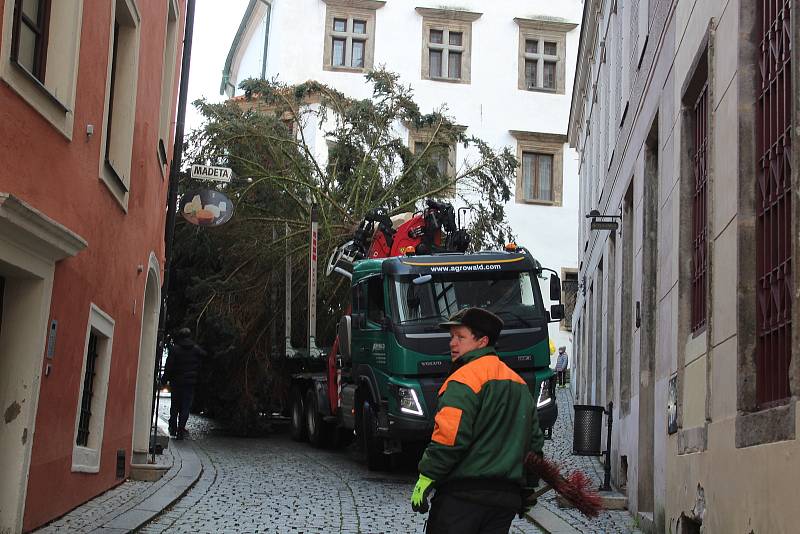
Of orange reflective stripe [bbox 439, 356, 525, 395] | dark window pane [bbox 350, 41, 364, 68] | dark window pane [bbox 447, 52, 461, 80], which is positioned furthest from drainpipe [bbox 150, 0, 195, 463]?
dark window pane [bbox 447, 52, 461, 80]

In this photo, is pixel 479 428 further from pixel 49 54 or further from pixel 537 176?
pixel 537 176

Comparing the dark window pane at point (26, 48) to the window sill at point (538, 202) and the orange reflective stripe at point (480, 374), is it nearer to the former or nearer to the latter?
the orange reflective stripe at point (480, 374)

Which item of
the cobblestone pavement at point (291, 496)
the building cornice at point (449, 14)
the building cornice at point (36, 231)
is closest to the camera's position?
the building cornice at point (36, 231)

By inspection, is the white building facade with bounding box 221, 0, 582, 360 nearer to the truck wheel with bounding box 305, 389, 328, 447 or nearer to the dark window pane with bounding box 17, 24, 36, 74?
the truck wheel with bounding box 305, 389, 328, 447

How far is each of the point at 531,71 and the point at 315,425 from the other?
2618 centimetres

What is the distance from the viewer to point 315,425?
19.3m

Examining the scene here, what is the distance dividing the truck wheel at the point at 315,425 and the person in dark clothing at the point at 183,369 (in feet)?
6.26

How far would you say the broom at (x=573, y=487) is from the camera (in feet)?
19.5

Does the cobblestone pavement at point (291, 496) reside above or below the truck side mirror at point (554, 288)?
below

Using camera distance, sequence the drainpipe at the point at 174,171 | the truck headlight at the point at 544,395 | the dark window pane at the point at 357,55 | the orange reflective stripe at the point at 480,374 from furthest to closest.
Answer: the dark window pane at the point at 357,55 < the drainpipe at the point at 174,171 < the truck headlight at the point at 544,395 < the orange reflective stripe at the point at 480,374

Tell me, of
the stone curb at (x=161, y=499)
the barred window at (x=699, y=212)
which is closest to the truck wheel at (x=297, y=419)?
the stone curb at (x=161, y=499)

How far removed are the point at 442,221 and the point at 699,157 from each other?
8.21 m

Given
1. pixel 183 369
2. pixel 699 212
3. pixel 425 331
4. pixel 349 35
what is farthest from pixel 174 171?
pixel 349 35

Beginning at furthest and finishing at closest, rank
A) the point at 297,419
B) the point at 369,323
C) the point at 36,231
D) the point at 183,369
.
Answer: the point at 297,419 < the point at 183,369 < the point at 369,323 < the point at 36,231
